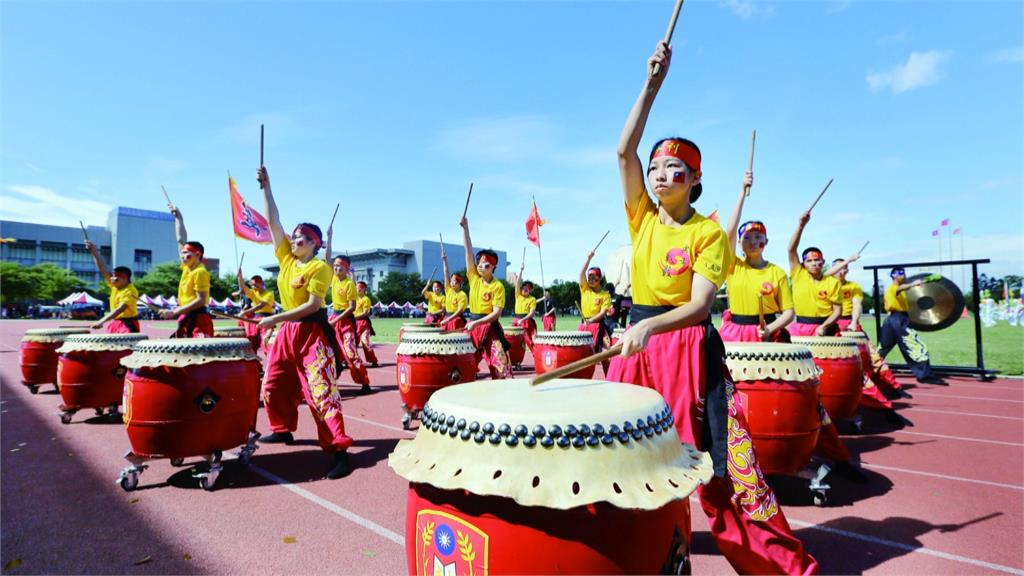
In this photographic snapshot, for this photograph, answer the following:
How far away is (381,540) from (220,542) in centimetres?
95

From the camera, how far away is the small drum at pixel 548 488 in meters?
1.27

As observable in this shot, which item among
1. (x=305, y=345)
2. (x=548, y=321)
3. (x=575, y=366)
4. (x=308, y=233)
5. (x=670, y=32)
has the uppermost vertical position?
(x=670, y=32)

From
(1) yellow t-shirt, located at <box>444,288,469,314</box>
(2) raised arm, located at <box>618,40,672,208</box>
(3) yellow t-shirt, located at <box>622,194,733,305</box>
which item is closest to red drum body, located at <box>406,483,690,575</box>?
(3) yellow t-shirt, located at <box>622,194,733,305</box>

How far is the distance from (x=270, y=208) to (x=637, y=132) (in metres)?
3.54

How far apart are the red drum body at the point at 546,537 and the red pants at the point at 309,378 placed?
3.18 metres

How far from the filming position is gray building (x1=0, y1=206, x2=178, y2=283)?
224 feet

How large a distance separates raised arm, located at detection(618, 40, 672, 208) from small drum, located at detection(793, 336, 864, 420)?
356cm

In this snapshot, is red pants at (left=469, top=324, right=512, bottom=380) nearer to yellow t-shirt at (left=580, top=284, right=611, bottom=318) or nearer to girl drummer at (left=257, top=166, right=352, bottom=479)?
yellow t-shirt at (left=580, top=284, right=611, bottom=318)

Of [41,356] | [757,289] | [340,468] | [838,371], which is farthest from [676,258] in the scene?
[41,356]

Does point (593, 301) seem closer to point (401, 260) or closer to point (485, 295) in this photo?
point (485, 295)

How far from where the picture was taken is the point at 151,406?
3.81 metres

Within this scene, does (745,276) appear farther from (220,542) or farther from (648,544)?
(220,542)

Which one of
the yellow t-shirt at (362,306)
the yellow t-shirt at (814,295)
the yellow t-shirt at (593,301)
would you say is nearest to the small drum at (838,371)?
the yellow t-shirt at (814,295)

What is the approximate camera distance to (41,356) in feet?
26.8
